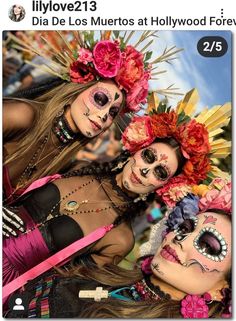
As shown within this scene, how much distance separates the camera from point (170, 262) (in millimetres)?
2348

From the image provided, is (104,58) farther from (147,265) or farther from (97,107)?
(147,265)

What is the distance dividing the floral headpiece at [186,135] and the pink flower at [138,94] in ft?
0.13

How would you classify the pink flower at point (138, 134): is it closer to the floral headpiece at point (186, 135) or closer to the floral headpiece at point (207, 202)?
the floral headpiece at point (186, 135)

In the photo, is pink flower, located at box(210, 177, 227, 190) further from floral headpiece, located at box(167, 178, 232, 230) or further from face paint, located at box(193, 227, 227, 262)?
face paint, located at box(193, 227, 227, 262)

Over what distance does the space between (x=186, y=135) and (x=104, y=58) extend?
1.42 ft

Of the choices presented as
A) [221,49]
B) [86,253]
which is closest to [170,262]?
[86,253]

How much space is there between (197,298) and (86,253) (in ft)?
1.54

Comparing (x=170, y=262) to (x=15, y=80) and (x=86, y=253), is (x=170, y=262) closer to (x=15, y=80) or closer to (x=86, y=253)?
(x=86, y=253)

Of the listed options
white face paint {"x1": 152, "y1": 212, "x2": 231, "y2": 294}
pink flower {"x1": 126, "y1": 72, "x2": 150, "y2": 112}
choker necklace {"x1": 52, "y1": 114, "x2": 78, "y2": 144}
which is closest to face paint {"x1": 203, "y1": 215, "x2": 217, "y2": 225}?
white face paint {"x1": 152, "y1": 212, "x2": 231, "y2": 294}

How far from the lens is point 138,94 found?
8.00 ft

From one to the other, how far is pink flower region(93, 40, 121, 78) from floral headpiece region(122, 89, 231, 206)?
Result: 194 millimetres

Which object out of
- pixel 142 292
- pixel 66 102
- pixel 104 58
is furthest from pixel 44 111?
pixel 142 292

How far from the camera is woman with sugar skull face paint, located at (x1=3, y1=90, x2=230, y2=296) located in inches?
94.5

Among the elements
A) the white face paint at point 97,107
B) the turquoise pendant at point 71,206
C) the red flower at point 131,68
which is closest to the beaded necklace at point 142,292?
the turquoise pendant at point 71,206
